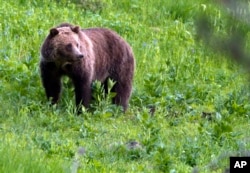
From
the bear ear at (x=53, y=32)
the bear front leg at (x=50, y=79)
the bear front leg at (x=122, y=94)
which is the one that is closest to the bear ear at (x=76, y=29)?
the bear ear at (x=53, y=32)

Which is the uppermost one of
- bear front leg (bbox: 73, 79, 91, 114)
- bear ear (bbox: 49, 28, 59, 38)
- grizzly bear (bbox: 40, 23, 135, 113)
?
bear ear (bbox: 49, 28, 59, 38)

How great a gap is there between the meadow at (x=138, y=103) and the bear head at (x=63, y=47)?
511mm

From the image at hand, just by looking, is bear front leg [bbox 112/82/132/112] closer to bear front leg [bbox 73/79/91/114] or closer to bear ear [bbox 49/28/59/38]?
bear front leg [bbox 73/79/91/114]

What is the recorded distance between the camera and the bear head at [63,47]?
8117 mm

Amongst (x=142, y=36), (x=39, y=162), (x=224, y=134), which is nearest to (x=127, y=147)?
(x=224, y=134)

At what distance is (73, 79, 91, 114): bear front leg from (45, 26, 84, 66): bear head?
279 mm

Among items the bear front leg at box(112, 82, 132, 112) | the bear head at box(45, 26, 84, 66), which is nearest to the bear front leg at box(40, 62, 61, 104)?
the bear head at box(45, 26, 84, 66)

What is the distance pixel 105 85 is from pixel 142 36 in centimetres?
262

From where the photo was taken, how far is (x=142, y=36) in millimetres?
11594

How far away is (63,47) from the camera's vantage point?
26.8 ft

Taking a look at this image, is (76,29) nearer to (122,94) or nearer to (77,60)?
(77,60)

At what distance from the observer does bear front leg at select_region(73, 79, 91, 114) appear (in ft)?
27.1

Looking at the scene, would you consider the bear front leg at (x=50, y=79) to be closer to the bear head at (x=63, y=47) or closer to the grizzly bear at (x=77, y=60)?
the grizzly bear at (x=77, y=60)

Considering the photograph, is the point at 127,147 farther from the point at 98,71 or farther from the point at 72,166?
the point at 98,71
